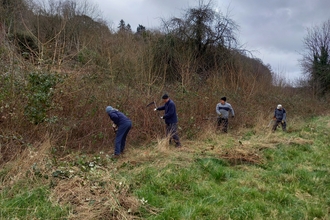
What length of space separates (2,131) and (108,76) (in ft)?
16.4

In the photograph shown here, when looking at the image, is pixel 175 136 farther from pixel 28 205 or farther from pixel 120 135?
pixel 28 205

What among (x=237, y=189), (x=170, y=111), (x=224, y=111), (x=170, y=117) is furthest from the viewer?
(x=224, y=111)

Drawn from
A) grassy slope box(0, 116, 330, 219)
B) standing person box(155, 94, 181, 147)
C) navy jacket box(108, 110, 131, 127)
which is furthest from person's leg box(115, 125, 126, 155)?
standing person box(155, 94, 181, 147)

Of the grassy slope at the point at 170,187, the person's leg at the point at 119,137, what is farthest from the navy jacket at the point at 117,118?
the grassy slope at the point at 170,187

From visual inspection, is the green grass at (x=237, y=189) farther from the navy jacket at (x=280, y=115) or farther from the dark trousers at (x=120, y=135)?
the navy jacket at (x=280, y=115)

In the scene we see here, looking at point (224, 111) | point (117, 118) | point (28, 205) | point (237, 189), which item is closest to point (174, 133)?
point (117, 118)

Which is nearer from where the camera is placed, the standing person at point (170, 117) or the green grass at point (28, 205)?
the green grass at point (28, 205)

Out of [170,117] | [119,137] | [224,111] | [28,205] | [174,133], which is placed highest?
[224,111]

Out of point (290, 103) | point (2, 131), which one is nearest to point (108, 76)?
point (2, 131)

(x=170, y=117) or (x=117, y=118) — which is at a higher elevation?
(x=170, y=117)

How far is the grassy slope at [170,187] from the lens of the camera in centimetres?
337

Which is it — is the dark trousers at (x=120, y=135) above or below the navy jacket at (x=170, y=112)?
below

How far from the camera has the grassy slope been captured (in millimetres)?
3369

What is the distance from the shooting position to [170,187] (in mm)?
4230
